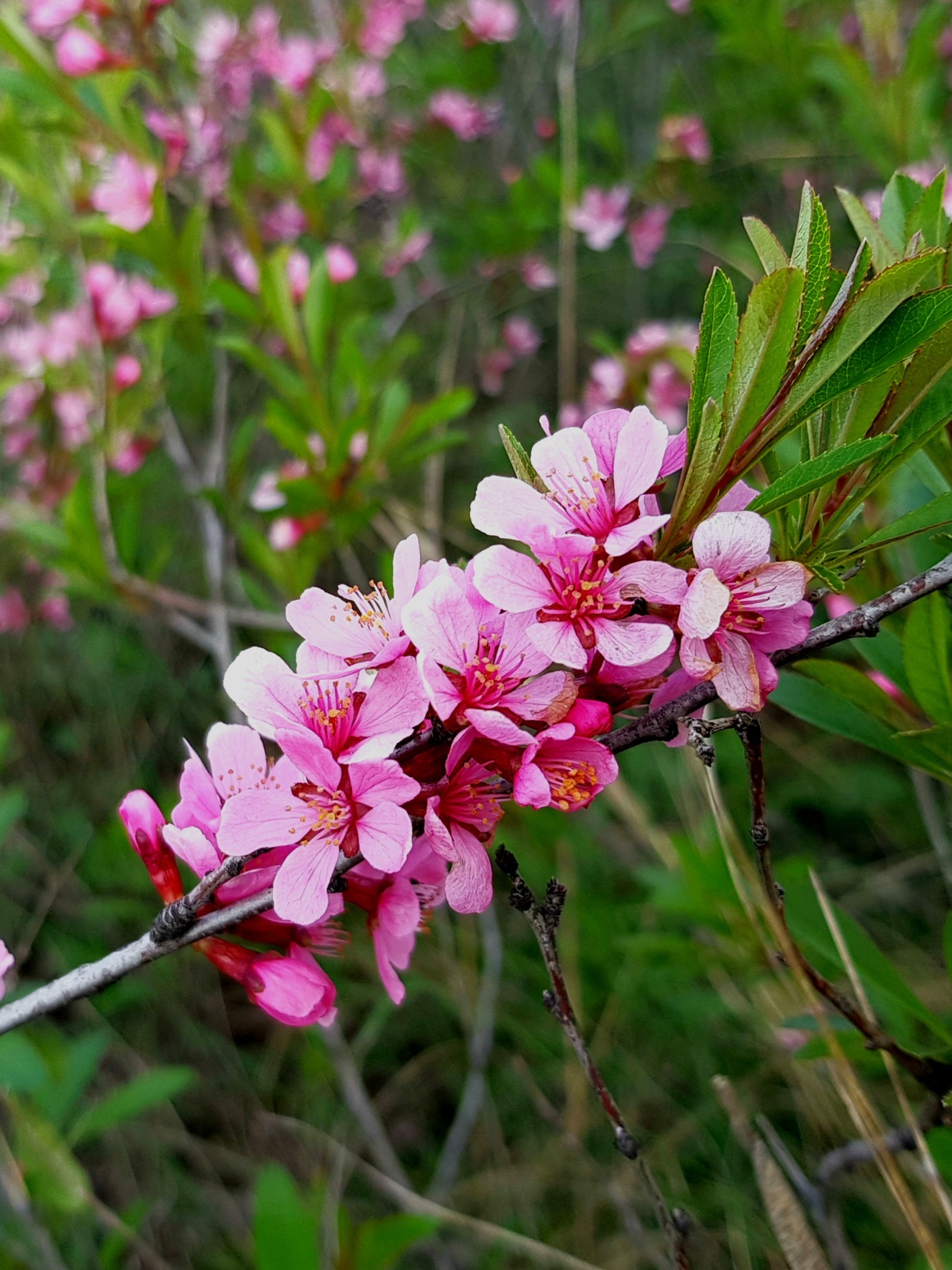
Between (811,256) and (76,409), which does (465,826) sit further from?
(76,409)

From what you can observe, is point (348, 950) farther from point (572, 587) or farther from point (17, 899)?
point (572, 587)

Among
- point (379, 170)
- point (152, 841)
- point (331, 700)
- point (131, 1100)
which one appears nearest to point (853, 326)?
point (331, 700)

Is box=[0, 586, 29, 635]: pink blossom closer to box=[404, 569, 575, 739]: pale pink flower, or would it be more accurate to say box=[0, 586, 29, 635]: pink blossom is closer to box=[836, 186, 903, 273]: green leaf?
box=[404, 569, 575, 739]: pale pink flower

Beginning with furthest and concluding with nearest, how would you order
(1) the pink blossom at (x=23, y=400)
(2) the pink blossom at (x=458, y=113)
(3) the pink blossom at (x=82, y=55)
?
(2) the pink blossom at (x=458, y=113) → (1) the pink blossom at (x=23, y=400) → (3) the pink blossom at (x=82, y=55)

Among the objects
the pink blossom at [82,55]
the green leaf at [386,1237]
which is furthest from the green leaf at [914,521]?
the pink blossom at [82,55]

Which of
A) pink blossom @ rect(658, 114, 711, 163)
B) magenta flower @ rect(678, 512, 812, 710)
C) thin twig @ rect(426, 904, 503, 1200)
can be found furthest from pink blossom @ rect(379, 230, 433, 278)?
magenta flower @ rect(678, 512, 812, 710)

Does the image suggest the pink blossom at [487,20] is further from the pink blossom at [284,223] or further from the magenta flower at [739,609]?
the magenta flower at [739,609]
